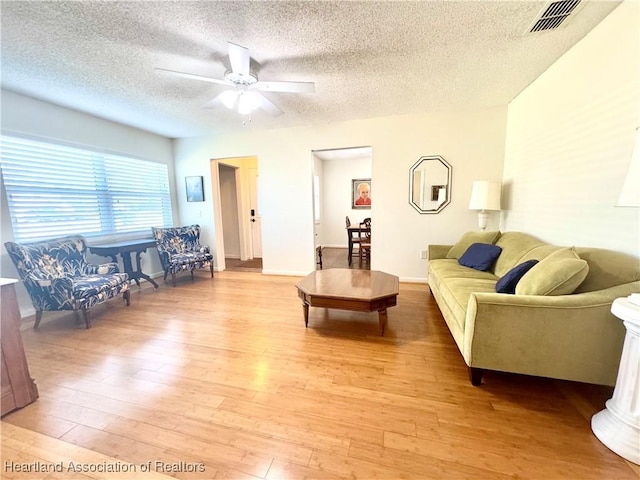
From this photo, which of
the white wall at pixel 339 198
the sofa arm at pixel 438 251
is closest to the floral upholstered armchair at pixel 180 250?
the sofa arm at pixel 438 251

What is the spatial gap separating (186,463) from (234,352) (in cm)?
92

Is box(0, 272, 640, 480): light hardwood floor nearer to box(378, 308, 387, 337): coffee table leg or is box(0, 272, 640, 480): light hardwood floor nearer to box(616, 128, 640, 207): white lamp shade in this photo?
box(378, 308, 387, 337): coffee table leg

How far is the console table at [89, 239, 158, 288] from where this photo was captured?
3350mm

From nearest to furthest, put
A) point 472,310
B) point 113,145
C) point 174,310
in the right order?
point 472,310 < point 174,310 < point 113,145

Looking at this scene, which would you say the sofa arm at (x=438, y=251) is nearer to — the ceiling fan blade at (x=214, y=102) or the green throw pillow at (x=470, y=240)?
the green throw pillow at (x=470, y=240)

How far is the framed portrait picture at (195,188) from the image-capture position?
4.64m

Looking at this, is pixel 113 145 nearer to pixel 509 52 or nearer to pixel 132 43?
pixel 132 43

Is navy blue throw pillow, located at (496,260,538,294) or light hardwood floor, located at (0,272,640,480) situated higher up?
navy blue throw pillow, located at (496,260,538,294)

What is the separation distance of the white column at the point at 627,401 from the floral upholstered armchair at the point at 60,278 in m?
3.98

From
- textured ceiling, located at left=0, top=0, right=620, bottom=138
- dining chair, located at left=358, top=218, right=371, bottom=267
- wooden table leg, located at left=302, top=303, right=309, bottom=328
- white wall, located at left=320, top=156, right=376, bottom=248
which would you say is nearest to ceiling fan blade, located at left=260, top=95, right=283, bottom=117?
textured ceiling, located at left=0, top=0, right=620, bottom=138

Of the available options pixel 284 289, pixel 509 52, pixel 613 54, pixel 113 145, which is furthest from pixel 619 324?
pixel 113 145

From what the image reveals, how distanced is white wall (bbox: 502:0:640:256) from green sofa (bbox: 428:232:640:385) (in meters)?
0.30

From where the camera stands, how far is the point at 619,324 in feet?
4.50

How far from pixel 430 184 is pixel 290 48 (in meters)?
2.55
